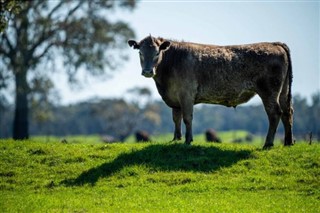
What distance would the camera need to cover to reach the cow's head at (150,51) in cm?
1645

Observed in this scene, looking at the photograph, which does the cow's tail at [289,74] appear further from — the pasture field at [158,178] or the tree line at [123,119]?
the tree line at [123,119]

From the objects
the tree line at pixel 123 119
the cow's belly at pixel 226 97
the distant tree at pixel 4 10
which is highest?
the distant tree at pixel 4 10

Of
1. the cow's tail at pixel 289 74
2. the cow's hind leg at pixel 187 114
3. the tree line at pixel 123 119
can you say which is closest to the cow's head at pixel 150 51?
the cow's hind leg at pixel 187 114

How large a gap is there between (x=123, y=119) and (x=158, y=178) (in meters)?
102

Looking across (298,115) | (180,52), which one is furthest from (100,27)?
(298,115)

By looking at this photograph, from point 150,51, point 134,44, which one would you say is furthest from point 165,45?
point 134,44

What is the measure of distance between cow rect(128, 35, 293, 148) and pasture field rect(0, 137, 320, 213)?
1.47 meters

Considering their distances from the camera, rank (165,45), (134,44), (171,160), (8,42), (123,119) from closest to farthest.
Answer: (171,160)
(165,45)
(134,44)
(8,42)
(123,119)

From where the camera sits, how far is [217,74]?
16953 mm

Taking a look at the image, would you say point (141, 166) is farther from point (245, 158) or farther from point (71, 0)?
point (71, 0)

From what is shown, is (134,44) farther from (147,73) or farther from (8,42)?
(8,42)

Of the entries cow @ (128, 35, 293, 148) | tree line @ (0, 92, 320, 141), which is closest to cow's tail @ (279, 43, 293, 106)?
cow @ (128, 35, 293, 148)

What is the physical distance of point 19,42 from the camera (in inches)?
1545

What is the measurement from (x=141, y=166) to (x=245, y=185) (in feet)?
10.3
